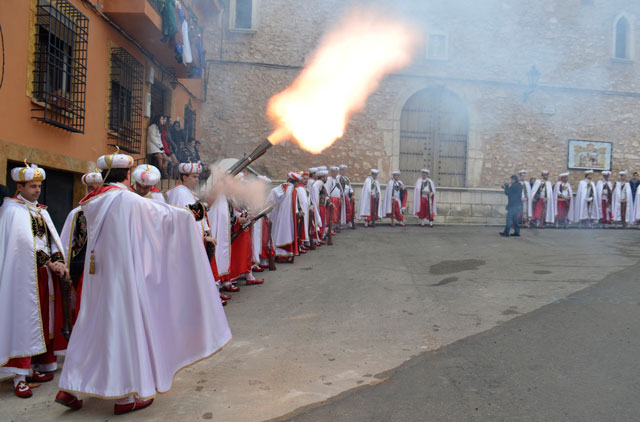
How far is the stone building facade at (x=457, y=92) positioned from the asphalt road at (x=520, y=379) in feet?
46.4

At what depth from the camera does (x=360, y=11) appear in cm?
1631

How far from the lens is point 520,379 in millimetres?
4473

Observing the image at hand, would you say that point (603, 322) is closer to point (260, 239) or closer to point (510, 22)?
point (260, 239)

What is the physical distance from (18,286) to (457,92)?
713 inches

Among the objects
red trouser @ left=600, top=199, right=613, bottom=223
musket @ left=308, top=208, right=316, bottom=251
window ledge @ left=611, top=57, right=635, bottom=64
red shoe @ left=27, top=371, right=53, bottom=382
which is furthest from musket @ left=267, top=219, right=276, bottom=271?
window ledge @ left=611, top=57, right=635, bottom=64

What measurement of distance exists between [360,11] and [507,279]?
34.1 feet

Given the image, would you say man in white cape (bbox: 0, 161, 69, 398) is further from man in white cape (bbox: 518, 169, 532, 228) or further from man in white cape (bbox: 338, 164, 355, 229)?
man in white cape (bbox: 518, 169, 532, 228)

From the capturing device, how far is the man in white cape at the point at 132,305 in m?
3.80

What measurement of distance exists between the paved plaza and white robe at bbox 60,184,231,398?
0.99 ft

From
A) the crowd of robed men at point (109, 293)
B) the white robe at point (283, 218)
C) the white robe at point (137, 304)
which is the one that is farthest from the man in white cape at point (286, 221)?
the white robe at point (137, 304)

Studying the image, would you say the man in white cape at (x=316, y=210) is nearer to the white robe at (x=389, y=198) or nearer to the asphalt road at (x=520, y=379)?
the white robe at (x=389, y=198)

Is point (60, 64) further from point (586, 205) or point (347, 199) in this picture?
point (586, 205)

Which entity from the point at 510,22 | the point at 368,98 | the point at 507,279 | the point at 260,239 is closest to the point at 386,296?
the point at 507,279

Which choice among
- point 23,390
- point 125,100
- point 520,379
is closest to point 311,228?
point 125,100
